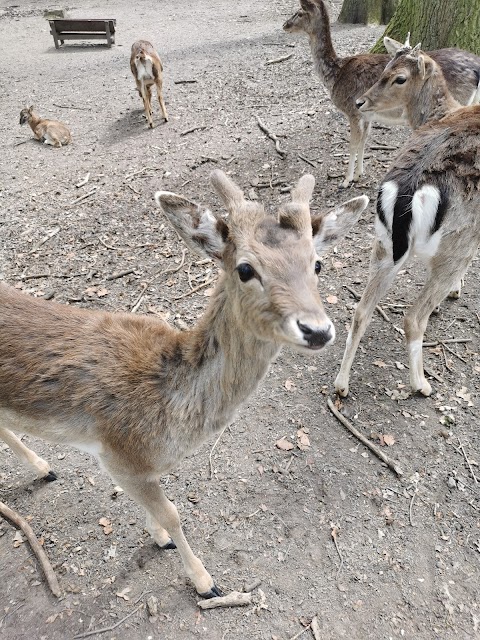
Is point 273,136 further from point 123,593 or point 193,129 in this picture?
point 123,593

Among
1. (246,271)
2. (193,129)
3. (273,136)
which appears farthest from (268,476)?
(193,129)

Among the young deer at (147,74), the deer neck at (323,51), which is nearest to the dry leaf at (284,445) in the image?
the deer neck at (323,51)

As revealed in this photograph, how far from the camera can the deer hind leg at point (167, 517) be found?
252 cm

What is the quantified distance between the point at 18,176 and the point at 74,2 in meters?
13.2

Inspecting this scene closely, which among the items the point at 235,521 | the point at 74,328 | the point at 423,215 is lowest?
the point at 235,521

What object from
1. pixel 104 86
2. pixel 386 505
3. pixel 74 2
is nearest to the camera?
pixel 386 505

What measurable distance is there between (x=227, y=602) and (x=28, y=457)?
1561 millimetres

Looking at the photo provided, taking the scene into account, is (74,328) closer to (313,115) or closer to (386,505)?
(386,505)

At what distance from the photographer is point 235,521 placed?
3.05 metres

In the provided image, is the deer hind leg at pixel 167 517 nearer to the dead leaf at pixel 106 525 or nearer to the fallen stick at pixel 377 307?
the dead leaf at pixel 106 525

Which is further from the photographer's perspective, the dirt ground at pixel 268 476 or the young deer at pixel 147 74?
the young deer at pixel 147 74

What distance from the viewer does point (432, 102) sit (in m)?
5.07

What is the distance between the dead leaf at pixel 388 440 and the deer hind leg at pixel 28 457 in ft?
7.32

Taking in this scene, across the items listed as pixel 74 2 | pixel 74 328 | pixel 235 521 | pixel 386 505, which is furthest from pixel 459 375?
pixel 74 2
